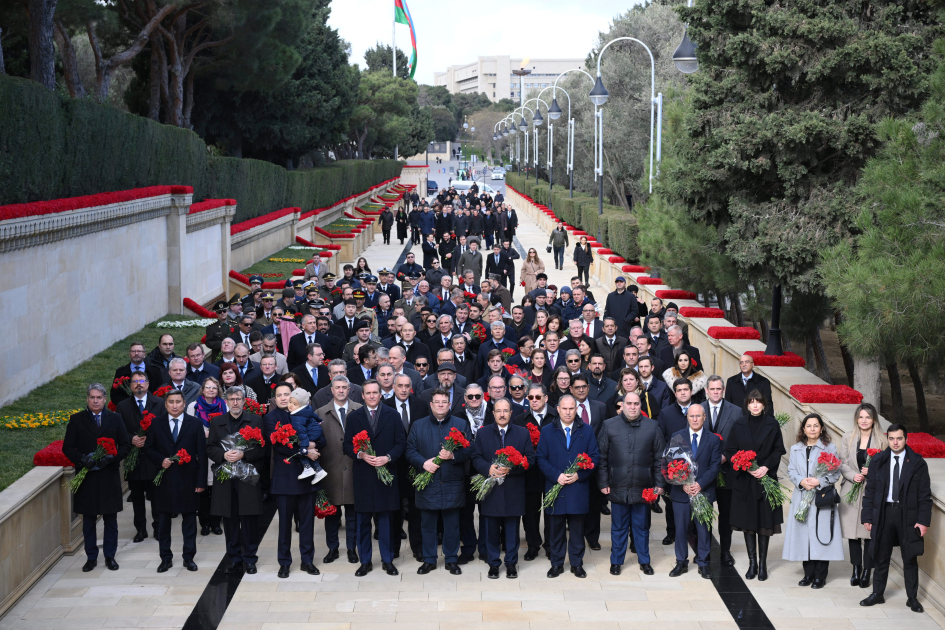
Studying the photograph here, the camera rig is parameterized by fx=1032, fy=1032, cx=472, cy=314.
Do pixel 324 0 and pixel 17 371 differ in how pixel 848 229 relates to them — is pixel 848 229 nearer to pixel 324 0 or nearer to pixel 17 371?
pixel 17 371

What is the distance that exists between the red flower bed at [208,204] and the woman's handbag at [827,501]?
16.9 m

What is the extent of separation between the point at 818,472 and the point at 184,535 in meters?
5.48

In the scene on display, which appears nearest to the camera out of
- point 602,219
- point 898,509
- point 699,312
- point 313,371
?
point 898,509

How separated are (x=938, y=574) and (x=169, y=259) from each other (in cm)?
1655

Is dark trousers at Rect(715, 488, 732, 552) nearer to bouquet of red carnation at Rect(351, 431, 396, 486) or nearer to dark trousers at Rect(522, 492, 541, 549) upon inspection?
dark trousers at Rect(522, 492, 541, 549)

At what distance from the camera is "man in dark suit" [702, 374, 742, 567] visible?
30.1 ft

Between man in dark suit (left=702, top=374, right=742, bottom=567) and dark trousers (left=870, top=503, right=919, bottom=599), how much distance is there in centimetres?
127

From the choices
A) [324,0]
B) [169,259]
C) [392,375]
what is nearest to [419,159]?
[324,0]

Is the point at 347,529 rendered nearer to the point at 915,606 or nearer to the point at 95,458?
the point at 95,458

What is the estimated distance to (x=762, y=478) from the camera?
8.80 m

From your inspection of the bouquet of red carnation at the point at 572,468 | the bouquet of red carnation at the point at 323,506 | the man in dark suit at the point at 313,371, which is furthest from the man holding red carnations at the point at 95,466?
the bouquet of red carnation at the point at 572,468

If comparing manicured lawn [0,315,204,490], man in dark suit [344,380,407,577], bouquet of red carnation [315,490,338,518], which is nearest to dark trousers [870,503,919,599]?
man in dark suit [344,380,407,577]

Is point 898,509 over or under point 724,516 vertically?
over

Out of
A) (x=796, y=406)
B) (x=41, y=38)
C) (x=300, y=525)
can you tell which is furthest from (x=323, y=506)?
(x=41, y=38)
